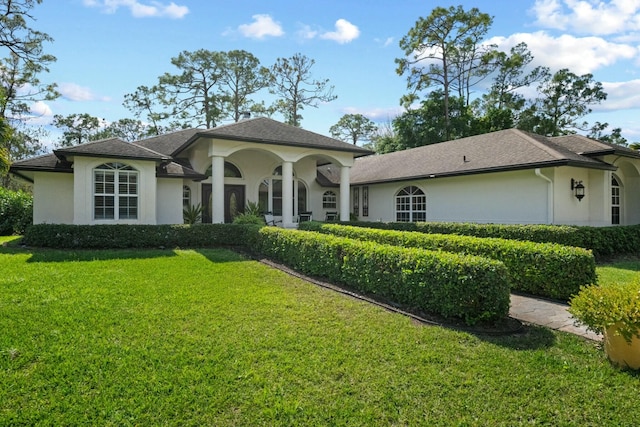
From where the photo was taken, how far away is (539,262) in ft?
22.3

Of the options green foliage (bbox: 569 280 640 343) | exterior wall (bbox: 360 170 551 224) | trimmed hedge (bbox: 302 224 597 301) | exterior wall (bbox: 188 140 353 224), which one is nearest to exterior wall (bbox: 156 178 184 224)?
exterior wall (bbox: 188 140 353 224)

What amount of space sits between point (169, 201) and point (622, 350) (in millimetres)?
14290

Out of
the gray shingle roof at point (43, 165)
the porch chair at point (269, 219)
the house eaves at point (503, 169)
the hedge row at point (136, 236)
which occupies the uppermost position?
the gray shingle roof at point (43, 165)

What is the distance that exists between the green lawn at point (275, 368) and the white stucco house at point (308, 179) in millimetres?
7415

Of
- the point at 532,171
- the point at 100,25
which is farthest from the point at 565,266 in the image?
the point at 100,25

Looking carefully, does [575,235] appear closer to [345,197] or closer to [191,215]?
[345,197]

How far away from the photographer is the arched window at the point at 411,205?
17922 millimetres

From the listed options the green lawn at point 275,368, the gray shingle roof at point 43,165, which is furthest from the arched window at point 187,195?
the green lawn at point 275,368

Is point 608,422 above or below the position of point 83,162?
below

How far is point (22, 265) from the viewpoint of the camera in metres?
8.35

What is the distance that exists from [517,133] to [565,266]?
11.7 m

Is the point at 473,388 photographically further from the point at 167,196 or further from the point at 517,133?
the point at 517,133

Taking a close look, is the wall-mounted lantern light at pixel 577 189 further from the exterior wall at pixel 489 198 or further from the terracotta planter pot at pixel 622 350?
the terracotta planter pot at pixel 622 350

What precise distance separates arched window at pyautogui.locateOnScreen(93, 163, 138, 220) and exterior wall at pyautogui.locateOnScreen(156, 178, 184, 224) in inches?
56.3
